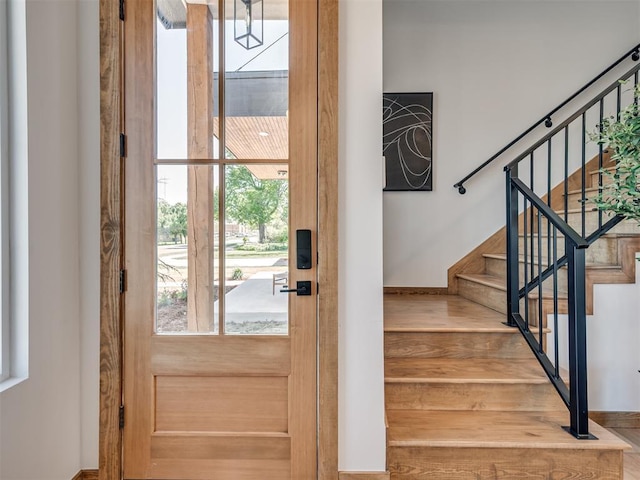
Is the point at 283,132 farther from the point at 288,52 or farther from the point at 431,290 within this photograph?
the point at 431,290

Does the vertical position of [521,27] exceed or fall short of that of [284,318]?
it exceeds it

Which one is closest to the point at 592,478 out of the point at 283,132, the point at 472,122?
the point at 283,132

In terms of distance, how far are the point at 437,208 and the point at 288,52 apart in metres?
2.45

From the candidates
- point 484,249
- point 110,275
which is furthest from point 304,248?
point 484,249

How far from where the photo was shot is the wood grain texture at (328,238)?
5.17 ft

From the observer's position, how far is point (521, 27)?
354cm

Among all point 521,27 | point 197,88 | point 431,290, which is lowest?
point 431,290

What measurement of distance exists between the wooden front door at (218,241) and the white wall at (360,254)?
14 centimetres

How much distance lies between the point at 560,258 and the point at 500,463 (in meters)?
1.19

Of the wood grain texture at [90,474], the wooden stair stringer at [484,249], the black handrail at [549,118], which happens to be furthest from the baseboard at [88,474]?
the black handrail at [549,118]

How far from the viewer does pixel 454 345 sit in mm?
2266

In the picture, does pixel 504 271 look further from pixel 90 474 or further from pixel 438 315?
pixel 90 474

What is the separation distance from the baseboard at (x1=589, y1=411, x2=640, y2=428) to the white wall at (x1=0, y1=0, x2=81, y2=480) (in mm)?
2891

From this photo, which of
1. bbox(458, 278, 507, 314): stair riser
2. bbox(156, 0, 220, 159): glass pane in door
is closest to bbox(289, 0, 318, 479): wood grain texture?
bbox(156, 0, 220, 159): glass pane in door
